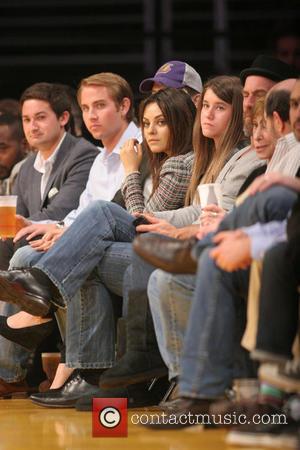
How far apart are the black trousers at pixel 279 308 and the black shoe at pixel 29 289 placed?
1067mm

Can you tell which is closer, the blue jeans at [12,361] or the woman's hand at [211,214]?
the woman's hand at [211,214]

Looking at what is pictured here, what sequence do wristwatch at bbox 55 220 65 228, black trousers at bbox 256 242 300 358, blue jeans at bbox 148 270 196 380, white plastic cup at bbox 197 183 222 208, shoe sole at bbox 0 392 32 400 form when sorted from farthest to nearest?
wristwatch at bbox 55 220 65 228
shoe sole at bbox 0 392 32 400
white plastic cup at bbox 197 183 222 208
blue jeans at bbox 148 270 196 380
black trousers at bbox 256 242 300 358

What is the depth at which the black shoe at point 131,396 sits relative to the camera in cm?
337

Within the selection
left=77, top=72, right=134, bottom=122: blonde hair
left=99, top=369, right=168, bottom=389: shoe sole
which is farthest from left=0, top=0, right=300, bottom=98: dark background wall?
left=99, top=369, right=168, bottom=389: shoe sole

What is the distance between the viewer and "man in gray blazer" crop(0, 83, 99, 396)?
450cm

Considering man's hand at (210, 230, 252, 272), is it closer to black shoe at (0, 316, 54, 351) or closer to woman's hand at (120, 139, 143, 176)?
woman's hand at (120, 139, 143, 176)

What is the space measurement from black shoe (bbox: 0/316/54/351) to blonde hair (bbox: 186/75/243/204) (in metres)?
0.77

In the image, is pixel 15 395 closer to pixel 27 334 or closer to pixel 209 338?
pixel 27 334

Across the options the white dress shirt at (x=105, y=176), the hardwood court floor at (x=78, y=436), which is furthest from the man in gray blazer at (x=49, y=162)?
the hardwood court floor at (x=78, y=436)

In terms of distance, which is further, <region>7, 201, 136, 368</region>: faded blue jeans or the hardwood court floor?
<region>7, 201, 136, 368</region>: faded blue jeans

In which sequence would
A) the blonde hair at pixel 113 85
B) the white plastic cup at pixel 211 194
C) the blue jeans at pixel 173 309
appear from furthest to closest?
the blonde hair at pixel 113 85, the white plastic cup at pixel 211 194, the blue jeans at pixel 173 309

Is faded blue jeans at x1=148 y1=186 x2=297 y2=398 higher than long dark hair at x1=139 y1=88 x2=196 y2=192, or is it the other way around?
long dark hair at x1=139 y1=88 x2=196 y2=192

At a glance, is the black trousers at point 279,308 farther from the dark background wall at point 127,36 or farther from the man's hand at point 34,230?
the dark background wall at point 127,36

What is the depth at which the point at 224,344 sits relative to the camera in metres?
2.57
